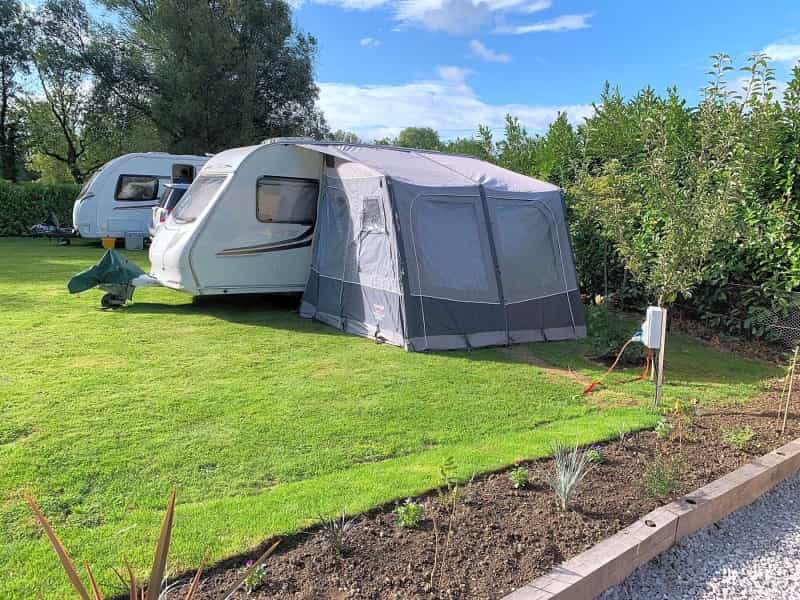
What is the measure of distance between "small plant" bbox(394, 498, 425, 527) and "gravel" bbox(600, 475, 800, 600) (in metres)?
0.90

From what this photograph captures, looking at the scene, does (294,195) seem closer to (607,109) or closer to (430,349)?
(430,349)

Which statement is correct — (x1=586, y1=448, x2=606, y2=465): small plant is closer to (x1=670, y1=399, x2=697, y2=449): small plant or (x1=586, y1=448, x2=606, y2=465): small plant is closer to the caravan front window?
(x1=670, y1=399, x2=697, y2=449): small plant

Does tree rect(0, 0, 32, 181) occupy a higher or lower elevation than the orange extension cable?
higher

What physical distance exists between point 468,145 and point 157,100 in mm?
13352

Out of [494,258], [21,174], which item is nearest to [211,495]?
[494,258]

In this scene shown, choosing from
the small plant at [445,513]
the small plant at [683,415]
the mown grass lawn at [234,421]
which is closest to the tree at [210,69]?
the mown grass lawn at [234,421]

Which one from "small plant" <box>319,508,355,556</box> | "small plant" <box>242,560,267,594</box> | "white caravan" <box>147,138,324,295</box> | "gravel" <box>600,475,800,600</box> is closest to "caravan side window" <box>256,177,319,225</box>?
"white caravan" <box>147,138,324,295</box>

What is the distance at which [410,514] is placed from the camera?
2.83 m

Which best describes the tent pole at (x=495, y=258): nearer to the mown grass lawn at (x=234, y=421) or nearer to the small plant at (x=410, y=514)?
the mown grass lawn at (x=234, y=421)

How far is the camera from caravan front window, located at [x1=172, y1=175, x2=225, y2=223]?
26.4 ft

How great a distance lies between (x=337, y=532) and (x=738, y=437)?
3037mm

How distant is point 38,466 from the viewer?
3.37 meters

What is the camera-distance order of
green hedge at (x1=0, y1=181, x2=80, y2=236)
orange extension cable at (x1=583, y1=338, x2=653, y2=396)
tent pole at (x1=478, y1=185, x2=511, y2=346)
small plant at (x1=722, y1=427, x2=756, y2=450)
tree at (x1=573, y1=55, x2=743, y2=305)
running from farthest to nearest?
1. green hedge at (x1=0, y1=181, x2=80, y2=236)
2. tent pole at (x1=478, y1=185, x2=511, y2=346)
3. orange extension cable at (x1=583, y1=338, x2=653, y2=396)
4. tree at (x1=573, y1=55, x2=743, y2=305)
5. small plant at (x1=722, y1=427, x2=756, y2=450)

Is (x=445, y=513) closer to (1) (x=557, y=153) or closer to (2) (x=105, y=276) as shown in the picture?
(2) (x=105, y=276)
